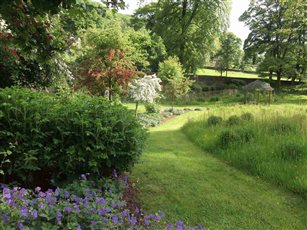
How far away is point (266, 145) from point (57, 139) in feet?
14.8

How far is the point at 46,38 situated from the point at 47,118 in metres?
1.10

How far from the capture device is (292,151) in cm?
533

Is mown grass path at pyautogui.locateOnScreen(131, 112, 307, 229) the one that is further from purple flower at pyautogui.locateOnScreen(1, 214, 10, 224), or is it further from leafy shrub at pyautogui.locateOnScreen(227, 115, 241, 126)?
leafy shrub at pyautogui.locateOnScreen(227, 115, 241, 126)

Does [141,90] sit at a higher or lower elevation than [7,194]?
higher

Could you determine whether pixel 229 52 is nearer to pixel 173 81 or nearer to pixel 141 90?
pixel 173 81

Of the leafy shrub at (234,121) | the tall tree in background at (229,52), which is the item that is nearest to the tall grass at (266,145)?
the leafy shrub at (234,121)

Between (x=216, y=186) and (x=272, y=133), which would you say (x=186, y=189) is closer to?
(x=216, y=186)

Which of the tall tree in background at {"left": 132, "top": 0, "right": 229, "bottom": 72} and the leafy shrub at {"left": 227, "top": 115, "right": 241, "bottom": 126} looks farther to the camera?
the tall tree in background at {"left": 132, "top": 0, "right": 229, "bottom": 72}

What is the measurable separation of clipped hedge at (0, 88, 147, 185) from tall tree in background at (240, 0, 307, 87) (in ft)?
94.3

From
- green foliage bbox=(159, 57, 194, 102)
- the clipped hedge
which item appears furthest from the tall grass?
green foliage bbox=(159, 57, 194, 102)

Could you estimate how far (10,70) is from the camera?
655cm

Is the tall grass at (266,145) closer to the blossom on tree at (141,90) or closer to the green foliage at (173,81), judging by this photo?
the blossom on tree at (141,90)

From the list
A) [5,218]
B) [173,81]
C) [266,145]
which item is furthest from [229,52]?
[5,218]

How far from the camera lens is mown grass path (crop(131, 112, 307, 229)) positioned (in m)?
3.55
